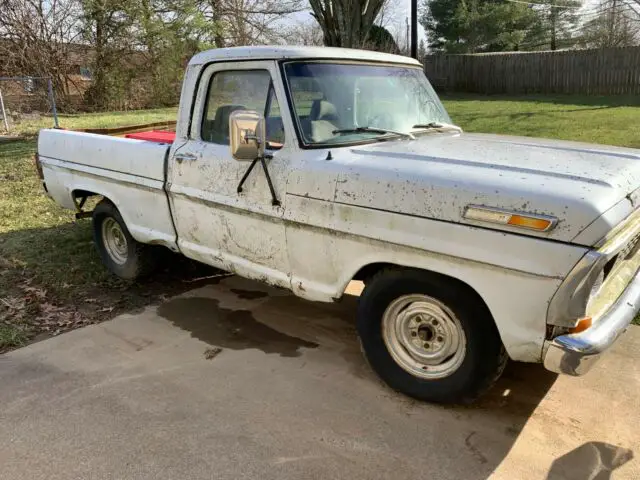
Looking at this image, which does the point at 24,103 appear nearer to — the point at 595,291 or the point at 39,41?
the point at 39,41

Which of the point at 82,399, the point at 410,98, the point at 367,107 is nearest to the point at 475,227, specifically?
the point at 367,107

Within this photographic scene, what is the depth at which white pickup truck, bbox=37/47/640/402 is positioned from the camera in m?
2.56

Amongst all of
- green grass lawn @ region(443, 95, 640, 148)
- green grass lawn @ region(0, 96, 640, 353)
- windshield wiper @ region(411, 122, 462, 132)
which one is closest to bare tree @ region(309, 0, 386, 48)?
green grass lawn @ region(443, 95, 640, 148)

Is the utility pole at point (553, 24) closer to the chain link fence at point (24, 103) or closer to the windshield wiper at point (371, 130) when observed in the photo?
the chain link fence at point (24, 103)

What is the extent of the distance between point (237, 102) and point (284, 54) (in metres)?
0.52

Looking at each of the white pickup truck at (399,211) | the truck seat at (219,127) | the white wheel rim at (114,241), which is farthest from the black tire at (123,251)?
the truck seat at (219,127)

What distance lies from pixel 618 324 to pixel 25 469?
3026 millimetres

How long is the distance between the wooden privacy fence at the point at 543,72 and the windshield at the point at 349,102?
776 inches

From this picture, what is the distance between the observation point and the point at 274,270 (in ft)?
12.1

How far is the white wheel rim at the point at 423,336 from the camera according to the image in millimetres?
3014

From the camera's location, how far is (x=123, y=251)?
17.6 feet

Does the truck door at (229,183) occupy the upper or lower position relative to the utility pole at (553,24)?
lower

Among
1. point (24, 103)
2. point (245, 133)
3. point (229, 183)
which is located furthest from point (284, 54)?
point (24, 103)

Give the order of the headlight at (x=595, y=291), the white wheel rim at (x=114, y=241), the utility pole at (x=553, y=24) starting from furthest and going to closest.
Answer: the utility pole at (x=553, y=24) → the white wheel rim at (x=114, y=241) → the headlight at (x=595, y=291)
